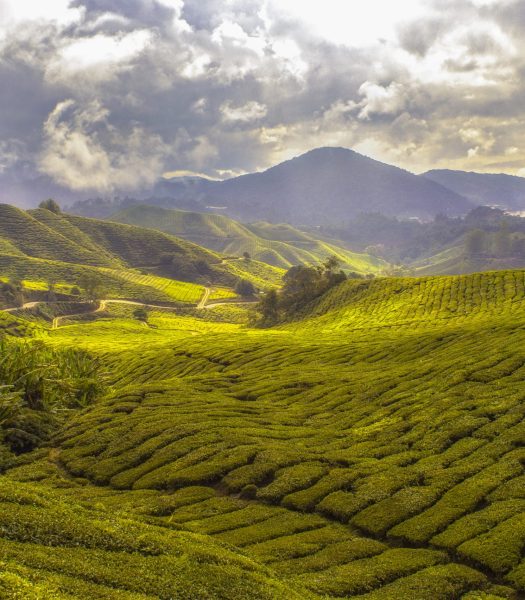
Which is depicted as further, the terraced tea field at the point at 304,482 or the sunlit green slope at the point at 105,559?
the terraced tea field at the point at 304,482

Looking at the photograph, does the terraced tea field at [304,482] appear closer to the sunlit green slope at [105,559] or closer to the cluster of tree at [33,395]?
the sunlit green slope at [105,559]

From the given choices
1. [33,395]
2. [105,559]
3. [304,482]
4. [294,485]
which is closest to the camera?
[105,559]

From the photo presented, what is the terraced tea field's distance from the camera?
73.0 ft

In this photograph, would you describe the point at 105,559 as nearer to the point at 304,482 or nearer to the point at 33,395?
the point at 304,482

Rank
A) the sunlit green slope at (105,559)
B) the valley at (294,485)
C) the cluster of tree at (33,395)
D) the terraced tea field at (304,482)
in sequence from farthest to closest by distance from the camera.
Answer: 1. the cluster of tree at (33,395)
2. the terraced tea field at (304,482)
3. the valley at (294,485)
4. the sunlit green slope at (105,559)

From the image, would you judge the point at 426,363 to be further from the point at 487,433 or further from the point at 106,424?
the point at 106,424

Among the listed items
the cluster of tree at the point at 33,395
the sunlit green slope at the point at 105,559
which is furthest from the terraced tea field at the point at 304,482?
the cluster of tree at the point at 33,395

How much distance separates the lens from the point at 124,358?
4732 inches

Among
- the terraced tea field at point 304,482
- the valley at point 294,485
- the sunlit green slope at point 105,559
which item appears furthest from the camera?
the terraced tea field at point 304,482

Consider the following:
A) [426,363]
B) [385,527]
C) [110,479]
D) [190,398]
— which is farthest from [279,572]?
[426,363]

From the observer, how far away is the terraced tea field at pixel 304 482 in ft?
73.0

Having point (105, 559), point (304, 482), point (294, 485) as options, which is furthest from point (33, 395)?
point (105, 559)

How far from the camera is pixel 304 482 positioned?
36.4 meters

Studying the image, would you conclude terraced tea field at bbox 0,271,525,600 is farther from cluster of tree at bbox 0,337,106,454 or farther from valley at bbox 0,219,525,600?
cluster of tree at bbox 0,337,106,454
